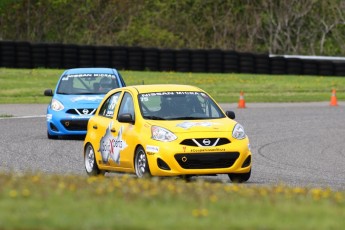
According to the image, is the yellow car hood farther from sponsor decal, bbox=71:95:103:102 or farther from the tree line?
the tree line

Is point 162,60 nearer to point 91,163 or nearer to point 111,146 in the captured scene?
point 91,163

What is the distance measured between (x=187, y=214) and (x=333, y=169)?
8394 millimetres

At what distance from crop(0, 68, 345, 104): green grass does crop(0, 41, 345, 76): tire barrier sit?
293 millimetres

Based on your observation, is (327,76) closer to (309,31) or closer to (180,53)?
(180,53)

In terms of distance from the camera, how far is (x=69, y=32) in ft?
182

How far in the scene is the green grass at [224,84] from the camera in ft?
121

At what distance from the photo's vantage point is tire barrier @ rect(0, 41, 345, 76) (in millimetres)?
42094

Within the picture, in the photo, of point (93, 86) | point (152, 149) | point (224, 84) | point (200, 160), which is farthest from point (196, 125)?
point (224, 84)

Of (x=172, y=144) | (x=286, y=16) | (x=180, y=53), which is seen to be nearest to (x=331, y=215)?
(x=172, y=144)

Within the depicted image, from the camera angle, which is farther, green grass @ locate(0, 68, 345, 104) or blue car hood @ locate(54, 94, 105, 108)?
green grass @ locate(0, 68, 345, 104)

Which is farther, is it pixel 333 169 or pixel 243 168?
pixel 333 169

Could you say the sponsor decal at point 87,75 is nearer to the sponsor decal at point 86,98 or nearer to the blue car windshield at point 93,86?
the blue car windshield at point 93,86

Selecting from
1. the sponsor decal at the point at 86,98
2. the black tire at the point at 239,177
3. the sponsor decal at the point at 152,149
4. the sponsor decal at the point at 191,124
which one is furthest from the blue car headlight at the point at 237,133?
the sponsor decal at the point at 86,98

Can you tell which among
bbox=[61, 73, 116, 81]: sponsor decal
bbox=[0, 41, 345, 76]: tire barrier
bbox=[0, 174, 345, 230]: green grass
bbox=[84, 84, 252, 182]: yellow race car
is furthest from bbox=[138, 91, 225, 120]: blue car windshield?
bbox=[0, 41, 345, 76]: tire barrier
